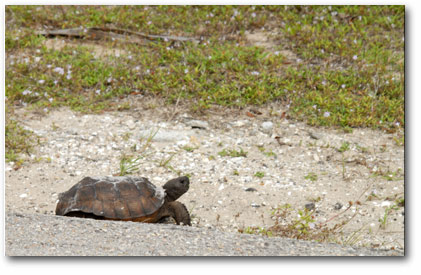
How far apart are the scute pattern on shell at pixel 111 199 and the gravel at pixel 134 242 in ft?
1.55

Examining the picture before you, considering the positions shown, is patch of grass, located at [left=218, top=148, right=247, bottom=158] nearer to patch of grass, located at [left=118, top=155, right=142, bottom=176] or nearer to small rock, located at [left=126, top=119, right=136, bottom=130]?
patch of grass, located at [left=118, top=155, right=142, bottom=176]

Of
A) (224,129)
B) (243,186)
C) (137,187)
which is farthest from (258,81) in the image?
(137,187)

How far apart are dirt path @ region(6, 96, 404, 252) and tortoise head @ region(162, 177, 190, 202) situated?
12.7 inches

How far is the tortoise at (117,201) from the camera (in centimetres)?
489

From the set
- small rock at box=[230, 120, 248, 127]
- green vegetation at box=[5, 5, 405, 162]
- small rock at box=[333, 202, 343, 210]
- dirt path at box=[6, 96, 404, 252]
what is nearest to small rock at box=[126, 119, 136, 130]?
dirt path at box=[6, 96, 404, 252]

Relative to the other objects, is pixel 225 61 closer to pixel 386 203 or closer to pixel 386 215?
pixel 386 203

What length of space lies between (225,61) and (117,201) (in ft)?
12.5

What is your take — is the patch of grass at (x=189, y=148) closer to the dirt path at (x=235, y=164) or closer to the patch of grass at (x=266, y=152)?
the dirt path at (x=235, y=164)

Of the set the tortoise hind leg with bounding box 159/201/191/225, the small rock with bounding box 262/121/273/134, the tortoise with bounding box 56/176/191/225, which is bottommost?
the tortoise hind leg with bounding box 159/201/191/225

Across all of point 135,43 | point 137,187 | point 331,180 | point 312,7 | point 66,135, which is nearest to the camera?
point 137,187

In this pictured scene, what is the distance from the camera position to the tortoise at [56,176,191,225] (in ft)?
16.1

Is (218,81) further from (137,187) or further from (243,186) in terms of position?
(137,187)

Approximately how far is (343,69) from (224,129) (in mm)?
2156

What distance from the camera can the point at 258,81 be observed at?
791 cm
